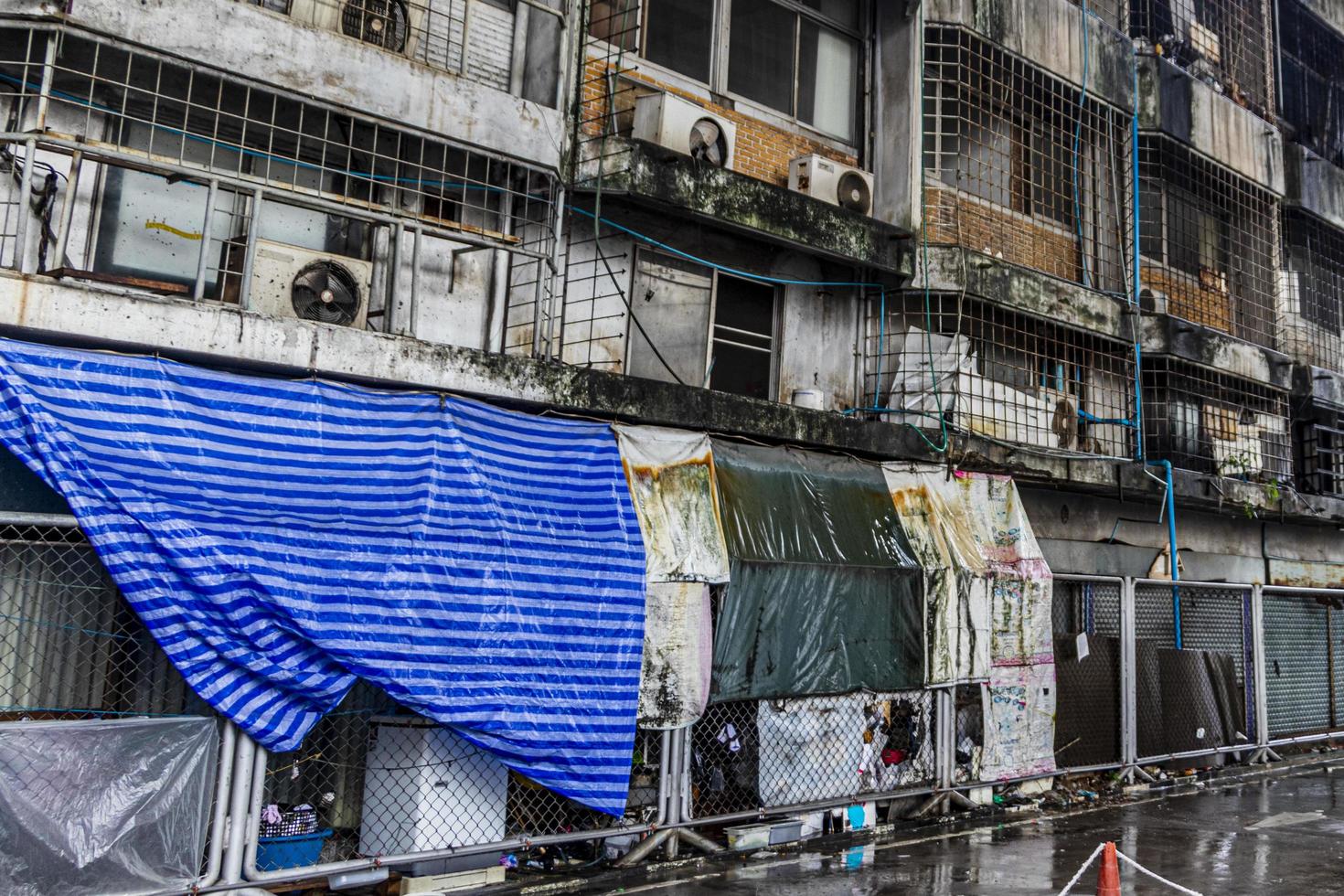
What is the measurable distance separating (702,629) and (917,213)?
21.2 feet

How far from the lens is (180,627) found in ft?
20.8

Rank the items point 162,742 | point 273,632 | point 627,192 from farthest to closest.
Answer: point 627,192 → point 273,632 → point 162,742

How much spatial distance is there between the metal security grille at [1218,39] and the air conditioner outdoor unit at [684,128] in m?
8.94

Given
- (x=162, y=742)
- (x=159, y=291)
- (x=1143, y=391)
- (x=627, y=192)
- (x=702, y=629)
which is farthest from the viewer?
(x=1143, y=391)

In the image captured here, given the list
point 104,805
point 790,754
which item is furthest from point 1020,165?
point 104,805

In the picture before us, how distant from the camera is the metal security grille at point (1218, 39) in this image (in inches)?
658

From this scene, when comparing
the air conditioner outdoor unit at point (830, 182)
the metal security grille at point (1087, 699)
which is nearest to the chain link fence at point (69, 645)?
the air conditioner outdoor unit at point (830, 182)

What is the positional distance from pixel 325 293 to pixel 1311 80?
20.0 m

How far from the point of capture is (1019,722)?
1109cm

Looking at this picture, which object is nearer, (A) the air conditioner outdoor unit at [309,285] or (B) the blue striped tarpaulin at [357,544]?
(B) the blue striped tarpaulin at [357,544]

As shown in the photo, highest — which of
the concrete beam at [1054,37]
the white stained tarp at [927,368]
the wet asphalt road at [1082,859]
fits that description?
the concrete beam at [1054,37]

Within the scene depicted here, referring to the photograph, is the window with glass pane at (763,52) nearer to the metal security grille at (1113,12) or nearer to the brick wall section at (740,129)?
the brick wall section at (740,129)

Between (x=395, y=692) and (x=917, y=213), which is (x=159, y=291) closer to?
(x=395, y=692)

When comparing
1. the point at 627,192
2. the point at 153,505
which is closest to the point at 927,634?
the point at 627,192
